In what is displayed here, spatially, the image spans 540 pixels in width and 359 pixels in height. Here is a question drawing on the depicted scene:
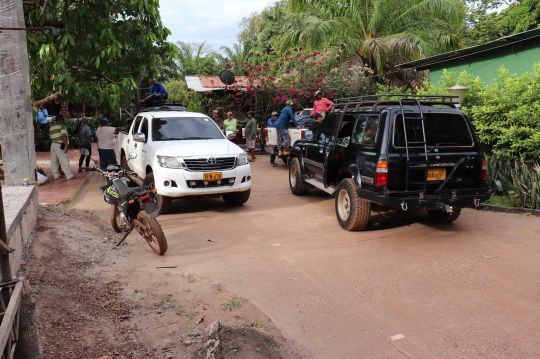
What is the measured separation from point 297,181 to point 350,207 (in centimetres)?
314

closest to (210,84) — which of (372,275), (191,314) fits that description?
(372,275)

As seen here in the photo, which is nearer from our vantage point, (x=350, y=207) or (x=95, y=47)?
(x=350, y=207)

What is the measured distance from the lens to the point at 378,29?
20.2 meters

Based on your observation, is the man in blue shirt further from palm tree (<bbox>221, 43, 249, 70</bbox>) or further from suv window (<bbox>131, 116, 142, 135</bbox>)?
palm tree (<bbox>221, 43, 249, 70</bbox>)

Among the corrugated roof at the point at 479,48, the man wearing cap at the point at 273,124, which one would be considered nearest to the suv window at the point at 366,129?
the corrugated roof at the point at 479,48

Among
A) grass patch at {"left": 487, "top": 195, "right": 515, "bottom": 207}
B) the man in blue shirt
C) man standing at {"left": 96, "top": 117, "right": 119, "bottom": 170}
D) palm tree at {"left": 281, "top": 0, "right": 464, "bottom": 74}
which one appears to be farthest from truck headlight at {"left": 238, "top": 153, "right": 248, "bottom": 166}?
palm tree at {"left": 281, "top": 0, "right": 464, "bottom": 74}

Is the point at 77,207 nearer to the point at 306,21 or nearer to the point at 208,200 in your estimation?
the point at 208,200

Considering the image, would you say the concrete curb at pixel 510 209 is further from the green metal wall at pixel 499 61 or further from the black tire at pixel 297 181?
the green metal wall at pixel 499 61

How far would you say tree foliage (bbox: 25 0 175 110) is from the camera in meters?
9.11

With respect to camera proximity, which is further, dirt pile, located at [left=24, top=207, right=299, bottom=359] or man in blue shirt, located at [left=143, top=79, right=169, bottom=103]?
man in blue shirt, located at [left=143, top=79, right=169, bottom=103]

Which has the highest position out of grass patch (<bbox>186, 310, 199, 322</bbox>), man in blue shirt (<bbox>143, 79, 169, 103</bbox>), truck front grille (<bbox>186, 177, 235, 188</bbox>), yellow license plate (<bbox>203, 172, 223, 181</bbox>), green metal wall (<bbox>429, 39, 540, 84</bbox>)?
green metal wall (<bbox>429, 39, 540, 84</bbox>)

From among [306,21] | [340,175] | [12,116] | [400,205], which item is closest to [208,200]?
[340,175]

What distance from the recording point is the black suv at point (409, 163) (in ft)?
22.1

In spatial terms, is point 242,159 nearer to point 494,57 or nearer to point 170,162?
point 170,162
